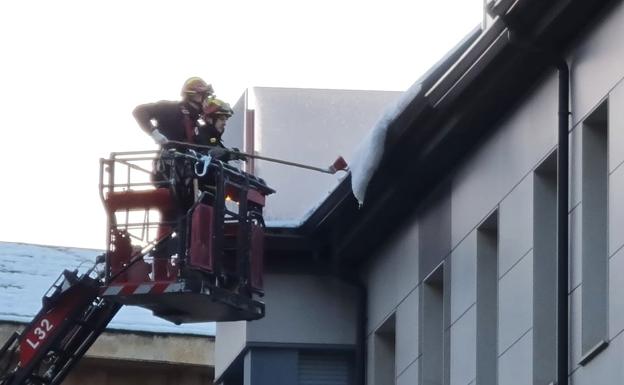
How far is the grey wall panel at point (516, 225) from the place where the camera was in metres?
16.4

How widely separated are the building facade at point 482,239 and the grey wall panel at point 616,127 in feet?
0.05

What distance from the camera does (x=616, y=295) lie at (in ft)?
47.2

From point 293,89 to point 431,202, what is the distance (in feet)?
11.8

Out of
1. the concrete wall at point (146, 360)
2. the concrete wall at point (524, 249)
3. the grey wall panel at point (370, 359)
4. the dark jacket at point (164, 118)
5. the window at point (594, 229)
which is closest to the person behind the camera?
the concrete wall at point (524, 249)

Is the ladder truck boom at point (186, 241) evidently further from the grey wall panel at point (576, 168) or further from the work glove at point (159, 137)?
the grey wall panel at point (576, 168)

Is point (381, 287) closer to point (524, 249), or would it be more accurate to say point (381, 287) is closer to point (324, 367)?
point (324, 367)

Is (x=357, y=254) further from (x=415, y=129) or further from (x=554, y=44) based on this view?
(x=554, y=44)

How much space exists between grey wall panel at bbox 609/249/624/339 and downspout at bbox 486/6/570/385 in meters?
0.75

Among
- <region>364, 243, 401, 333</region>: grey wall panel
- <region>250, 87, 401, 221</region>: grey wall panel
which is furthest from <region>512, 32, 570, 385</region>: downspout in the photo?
<region>250, 87, 401, 221</region>: grey wall panel

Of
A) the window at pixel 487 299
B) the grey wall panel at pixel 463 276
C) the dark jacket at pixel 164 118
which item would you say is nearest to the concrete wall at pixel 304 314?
the dark jacket at pixel 164 118

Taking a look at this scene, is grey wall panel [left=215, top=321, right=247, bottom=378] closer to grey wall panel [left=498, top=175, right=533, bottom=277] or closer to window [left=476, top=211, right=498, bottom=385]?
window [left=476, top=211, right=498, bottom=385]

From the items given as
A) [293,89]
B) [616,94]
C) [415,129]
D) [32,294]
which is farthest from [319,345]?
[32,294]

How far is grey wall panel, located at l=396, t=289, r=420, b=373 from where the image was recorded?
19.7 m

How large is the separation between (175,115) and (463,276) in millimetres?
3047
